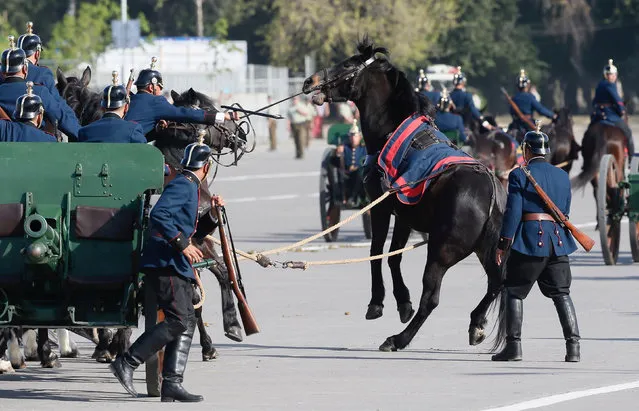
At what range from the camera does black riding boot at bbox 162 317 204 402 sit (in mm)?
10461

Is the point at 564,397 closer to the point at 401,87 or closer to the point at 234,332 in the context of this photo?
the point at 234,332

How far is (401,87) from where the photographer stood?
544 inches

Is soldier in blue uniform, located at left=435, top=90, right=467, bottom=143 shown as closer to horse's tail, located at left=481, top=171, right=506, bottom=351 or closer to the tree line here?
horse's tail, located at left=481, top=171, right=506, bottom=351

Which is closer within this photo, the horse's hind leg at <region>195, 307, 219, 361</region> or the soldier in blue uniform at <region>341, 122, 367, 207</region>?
the horse's hind leg at <region>195, 307, 219, 361</region>

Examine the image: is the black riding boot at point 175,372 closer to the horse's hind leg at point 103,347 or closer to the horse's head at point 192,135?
the horse's hind leg at point 103,347

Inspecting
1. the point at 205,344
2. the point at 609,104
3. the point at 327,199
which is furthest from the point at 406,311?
the point at 327,199

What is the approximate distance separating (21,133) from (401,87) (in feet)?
11.2

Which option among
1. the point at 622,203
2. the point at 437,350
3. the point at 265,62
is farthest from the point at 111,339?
the point at 265,62

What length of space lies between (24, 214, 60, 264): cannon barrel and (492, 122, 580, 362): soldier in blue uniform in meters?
3.38

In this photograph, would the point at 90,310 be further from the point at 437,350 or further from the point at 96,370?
the point at 437,350

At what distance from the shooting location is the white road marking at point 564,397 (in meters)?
10.0

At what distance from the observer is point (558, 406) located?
1008cm

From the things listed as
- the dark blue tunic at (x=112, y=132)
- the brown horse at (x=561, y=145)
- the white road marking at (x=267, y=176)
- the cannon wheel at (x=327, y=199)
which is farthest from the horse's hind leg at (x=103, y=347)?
the white road marking at (x=267, y=176)

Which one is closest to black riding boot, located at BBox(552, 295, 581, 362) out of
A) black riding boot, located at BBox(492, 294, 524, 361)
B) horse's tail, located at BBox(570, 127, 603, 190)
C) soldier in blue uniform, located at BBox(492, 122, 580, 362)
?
soldier in blue uniform, located at BBox(492, 122, 580, 362)
